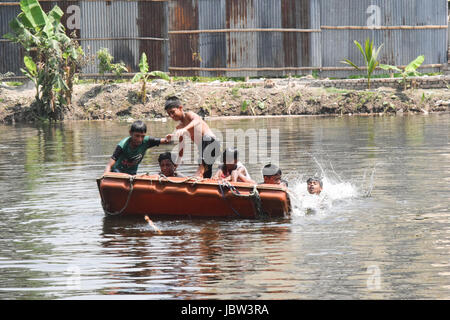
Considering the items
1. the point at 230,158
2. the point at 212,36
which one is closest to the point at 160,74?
the point at 212,36

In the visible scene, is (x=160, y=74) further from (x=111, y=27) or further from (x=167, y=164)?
(x=167, y=164)

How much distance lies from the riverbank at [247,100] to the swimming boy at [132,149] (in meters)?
18.4

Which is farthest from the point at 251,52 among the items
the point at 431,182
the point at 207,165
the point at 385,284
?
the point at 385,284

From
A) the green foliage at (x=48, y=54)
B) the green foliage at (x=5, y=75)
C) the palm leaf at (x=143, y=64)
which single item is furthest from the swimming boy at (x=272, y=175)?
the green foliage at (x=5, y=75)

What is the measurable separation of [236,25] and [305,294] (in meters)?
24.1

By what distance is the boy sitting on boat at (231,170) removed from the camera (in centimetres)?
1262

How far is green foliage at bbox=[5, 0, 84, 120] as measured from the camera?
2916cm

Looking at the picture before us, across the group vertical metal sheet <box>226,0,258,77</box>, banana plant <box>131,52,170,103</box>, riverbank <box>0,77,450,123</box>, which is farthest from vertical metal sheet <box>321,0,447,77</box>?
banana plant <box>131,52,170,103</box>

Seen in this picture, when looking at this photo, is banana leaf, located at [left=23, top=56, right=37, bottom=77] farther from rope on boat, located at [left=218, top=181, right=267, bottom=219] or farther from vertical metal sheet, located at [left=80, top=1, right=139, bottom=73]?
rope on boat, located at [left=218, top=181, right=267, bottom=219]

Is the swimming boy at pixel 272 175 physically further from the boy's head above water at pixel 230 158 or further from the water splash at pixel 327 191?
the boy's head above water at pixel 230 158

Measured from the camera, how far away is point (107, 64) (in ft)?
104

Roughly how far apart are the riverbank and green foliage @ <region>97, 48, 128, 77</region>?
1.96 ft

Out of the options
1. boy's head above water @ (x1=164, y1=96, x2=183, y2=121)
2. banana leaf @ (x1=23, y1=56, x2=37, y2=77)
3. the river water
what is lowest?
the river water

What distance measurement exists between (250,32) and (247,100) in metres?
2.48
